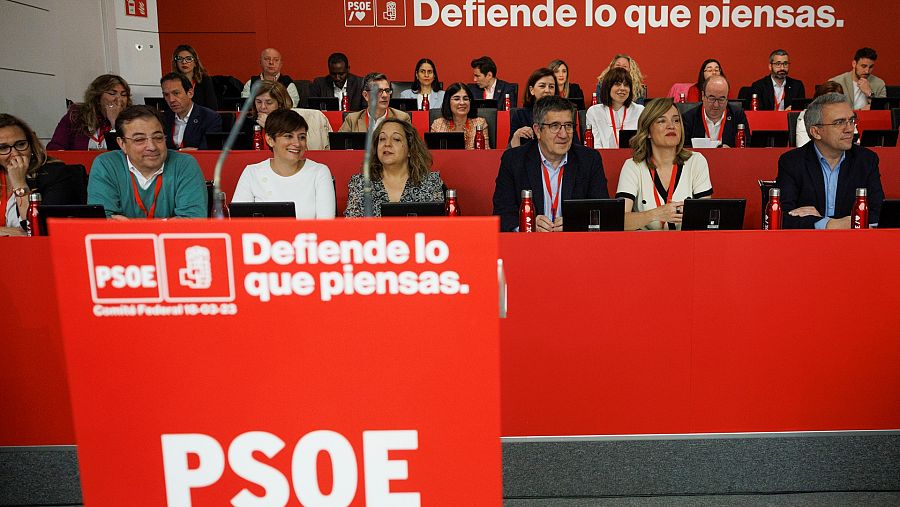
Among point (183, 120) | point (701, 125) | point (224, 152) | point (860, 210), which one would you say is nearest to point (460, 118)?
point (701, 125)

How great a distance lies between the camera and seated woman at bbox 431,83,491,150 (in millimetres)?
5480

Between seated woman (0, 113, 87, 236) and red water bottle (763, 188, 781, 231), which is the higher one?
seated woman (0, 113, 87, 236)

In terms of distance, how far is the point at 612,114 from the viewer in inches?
216

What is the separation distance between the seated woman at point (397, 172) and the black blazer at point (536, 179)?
1.15 feet

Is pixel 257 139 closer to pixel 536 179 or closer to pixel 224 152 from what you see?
pixel 536 179

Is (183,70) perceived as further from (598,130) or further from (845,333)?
(845,333)

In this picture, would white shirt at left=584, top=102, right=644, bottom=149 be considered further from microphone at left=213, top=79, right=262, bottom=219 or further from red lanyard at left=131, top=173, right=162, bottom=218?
microphone at left=213, top=79, right=262, bottom=219

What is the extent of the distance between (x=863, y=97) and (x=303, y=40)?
672 cm

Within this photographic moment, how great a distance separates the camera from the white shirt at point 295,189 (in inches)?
144

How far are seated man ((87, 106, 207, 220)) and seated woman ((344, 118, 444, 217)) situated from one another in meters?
0.77

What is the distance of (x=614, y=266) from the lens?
2309 millimetres

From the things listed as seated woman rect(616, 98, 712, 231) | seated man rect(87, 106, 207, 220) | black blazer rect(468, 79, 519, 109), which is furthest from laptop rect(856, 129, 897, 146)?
seated man rect(87, 106, 207, 220)

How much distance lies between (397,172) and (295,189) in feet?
1.65

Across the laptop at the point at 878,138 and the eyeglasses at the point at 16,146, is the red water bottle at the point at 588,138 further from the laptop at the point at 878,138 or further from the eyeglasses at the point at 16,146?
the eyeglasses at the point at 16,146
